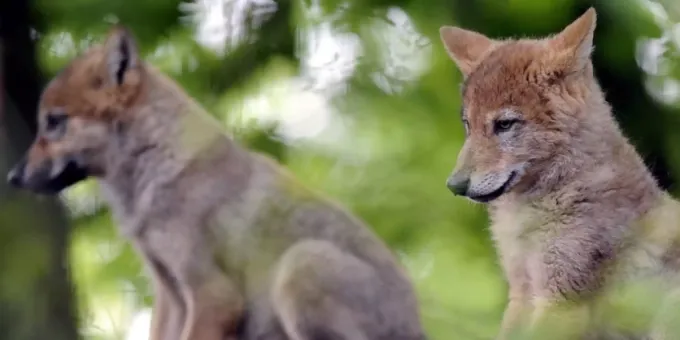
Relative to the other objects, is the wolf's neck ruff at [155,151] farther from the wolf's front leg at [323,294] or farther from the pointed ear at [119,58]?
the wolf's front leg at [323,294]

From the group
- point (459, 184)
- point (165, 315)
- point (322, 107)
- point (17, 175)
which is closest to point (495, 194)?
point (459, 184)

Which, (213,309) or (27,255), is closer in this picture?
(213,309)

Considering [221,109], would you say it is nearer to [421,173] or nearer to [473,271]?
[421,173]

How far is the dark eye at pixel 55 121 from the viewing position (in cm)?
102

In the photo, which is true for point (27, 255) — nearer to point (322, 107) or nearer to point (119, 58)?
point (119, 58)

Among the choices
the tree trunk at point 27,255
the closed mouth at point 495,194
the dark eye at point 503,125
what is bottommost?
the tree trunk at point 27,255

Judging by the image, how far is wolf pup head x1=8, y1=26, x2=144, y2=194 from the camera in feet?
3.28

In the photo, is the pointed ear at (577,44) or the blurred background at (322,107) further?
the blurred background at (322,107)

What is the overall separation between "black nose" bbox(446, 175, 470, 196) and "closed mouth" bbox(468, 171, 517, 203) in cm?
1

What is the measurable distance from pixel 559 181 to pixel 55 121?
1.90 feet

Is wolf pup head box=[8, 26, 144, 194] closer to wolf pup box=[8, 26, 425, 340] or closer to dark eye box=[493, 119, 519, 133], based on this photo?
wolf pup box=[8, 26, 425, 340]

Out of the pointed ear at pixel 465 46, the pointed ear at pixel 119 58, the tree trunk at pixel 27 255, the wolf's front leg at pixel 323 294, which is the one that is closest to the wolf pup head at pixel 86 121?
the pointed ear at pixel 119 58

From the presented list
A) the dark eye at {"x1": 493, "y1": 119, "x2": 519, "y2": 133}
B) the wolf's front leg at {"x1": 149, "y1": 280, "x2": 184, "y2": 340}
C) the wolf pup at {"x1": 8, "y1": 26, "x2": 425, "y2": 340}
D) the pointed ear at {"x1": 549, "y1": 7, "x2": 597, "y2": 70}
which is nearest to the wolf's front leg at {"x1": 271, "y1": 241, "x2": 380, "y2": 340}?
the wolf pup at {"x1": 8, "y1": 26, "x2": 425, "y2": 340}

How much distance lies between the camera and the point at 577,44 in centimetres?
95
